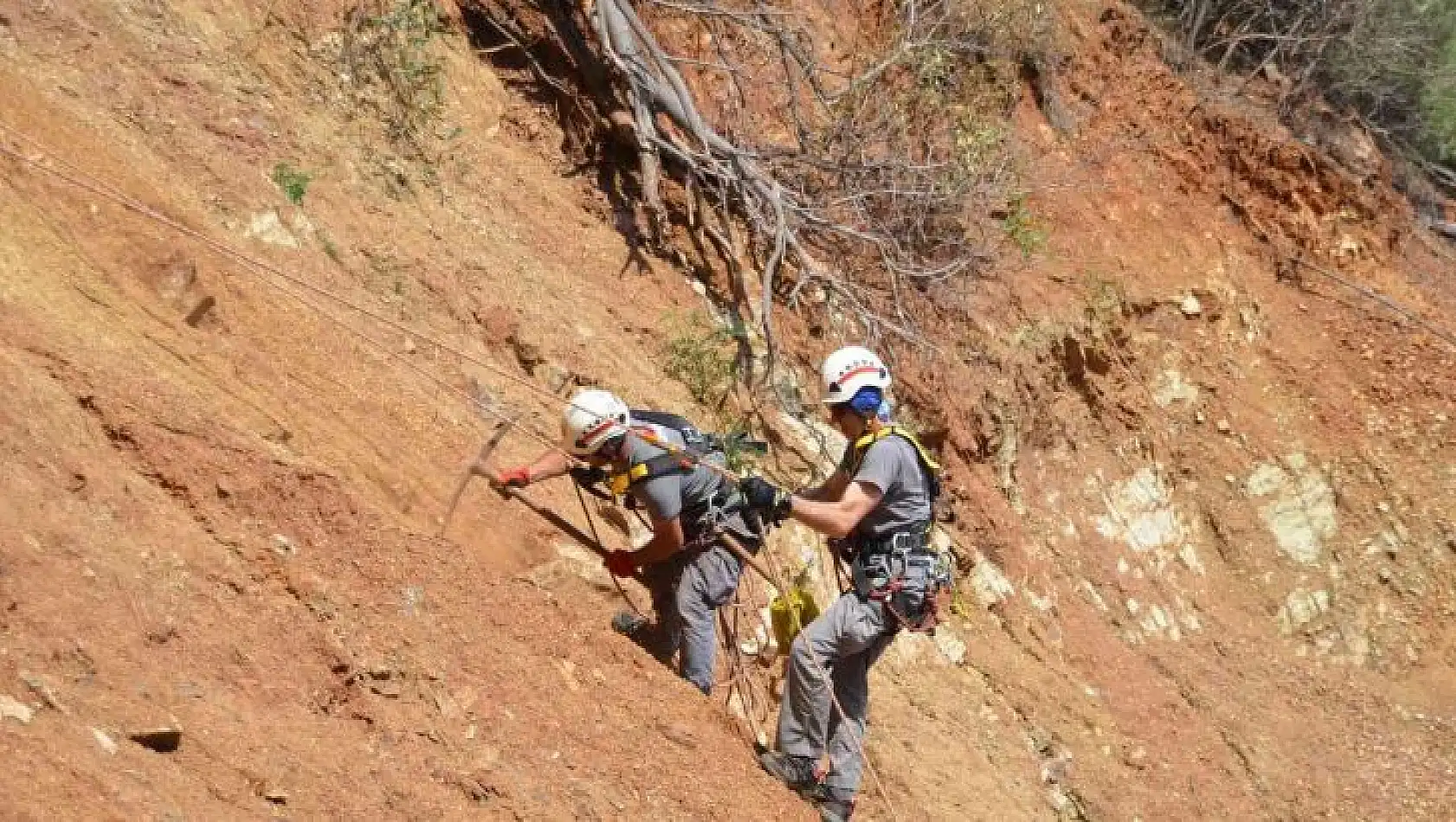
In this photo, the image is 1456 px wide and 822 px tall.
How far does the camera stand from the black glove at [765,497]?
598 centimetres

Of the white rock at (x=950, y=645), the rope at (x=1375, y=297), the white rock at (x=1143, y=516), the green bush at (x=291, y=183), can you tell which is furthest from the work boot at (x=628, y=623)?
the rope at (x=1375, y=297)

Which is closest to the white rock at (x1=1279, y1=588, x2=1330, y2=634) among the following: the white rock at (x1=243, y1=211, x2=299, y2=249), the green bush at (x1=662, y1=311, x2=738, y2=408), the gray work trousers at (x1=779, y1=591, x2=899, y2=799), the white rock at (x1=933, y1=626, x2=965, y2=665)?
the white rock at (x1=933, y1=626, x2=965, y2=665)

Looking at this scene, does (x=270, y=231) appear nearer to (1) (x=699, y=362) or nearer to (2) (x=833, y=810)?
(1) (x=699, y=362)

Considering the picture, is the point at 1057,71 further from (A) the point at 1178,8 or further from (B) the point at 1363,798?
(B) the point at 1363,798

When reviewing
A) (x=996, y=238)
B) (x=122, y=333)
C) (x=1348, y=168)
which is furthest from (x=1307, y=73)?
(x=122, y=333)

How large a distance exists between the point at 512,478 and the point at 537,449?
641 millimetres

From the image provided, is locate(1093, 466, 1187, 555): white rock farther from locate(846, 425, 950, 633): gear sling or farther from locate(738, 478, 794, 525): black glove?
locate(738, 478, 794, 525): black glove

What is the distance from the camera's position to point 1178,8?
1510 cm

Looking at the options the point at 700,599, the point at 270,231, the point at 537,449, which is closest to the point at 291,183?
the point at 270,231

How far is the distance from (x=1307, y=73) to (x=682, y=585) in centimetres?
1072

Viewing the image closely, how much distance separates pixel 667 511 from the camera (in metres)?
6.10

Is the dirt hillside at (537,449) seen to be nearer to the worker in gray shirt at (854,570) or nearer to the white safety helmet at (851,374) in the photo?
the worker in gray shirt at (854,570)

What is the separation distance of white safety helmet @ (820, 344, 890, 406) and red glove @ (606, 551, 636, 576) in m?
1.08

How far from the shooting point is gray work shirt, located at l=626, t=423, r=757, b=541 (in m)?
6.09
